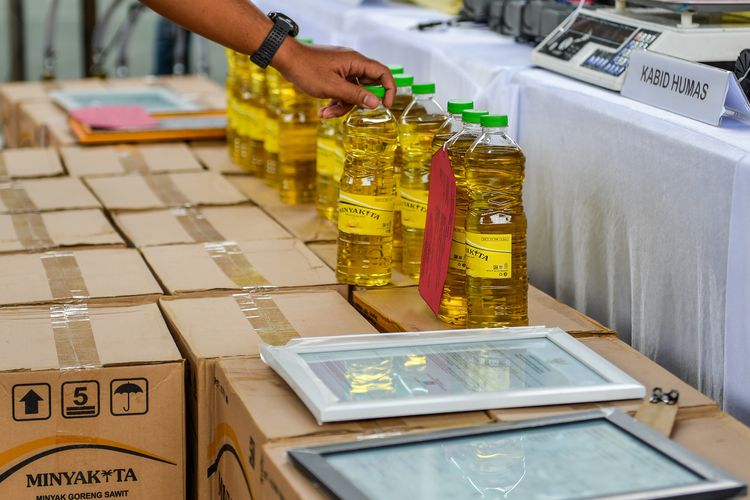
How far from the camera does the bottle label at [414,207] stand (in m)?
1.89

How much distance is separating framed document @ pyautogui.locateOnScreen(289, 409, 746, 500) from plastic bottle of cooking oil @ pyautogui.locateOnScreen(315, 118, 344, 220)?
3.36ft

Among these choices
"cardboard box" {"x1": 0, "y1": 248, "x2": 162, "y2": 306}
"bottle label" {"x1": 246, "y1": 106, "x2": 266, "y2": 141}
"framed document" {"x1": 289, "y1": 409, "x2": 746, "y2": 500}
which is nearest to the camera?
"framed document" {"x1": 289, "y1": 409, "x2": 746, "y2": 500}

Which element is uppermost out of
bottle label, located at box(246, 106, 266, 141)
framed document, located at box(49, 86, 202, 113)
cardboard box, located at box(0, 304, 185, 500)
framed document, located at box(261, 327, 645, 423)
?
bottle label, located at box(246, 106, 266, 141)

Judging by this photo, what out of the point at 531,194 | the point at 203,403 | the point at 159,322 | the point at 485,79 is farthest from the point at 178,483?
the point at 485,79

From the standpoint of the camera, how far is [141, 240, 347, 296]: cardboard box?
192cm

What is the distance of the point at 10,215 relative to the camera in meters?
2.33

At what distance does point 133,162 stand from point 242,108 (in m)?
0.30

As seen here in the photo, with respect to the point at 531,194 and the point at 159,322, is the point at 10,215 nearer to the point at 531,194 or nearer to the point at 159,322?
the point at 159,322

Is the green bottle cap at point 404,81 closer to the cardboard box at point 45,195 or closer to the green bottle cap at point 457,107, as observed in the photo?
the green bottle cap at point 457,107

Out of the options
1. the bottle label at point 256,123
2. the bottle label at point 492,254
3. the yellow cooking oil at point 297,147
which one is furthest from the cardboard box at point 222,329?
the bottle label at point 256,123

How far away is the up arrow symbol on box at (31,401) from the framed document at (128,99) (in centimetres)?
193

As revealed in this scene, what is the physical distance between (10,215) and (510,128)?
40.5 inches

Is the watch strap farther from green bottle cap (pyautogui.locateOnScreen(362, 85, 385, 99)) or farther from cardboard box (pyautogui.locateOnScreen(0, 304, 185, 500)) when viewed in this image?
cardboard box (pyautogui.locateOnScreen(0, 304, 185, 500))

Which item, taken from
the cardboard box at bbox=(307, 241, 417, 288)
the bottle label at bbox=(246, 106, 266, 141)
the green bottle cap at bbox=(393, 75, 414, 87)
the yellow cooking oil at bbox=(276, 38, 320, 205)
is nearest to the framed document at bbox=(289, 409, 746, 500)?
the cardboard box at bbox=(307, 241, 417, 288)
